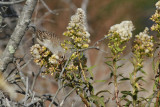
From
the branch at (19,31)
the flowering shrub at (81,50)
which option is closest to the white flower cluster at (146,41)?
the flowering shrub at (81,50)

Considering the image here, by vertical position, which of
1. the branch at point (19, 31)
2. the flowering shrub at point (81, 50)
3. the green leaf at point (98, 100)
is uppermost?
the branch at point (19, 31)

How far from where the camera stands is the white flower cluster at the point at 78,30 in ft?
3.04

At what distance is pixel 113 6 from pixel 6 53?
7265 millimetres

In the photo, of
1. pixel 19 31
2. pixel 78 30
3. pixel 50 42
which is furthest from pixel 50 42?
pixel 19 31

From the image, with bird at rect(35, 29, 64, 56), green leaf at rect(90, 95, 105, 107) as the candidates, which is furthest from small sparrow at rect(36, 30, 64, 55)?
green leaf at rect(90, 95, 105, 107)

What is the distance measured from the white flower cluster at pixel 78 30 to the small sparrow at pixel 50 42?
8 cm

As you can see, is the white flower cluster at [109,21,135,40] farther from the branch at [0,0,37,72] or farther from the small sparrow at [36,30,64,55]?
the branch at [0,0,37,72]

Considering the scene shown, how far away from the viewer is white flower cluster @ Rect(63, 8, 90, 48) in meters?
0.93

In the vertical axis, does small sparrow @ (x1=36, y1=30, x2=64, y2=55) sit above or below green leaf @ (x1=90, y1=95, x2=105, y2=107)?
above

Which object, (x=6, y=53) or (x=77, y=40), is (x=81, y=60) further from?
(x=6, y=53)

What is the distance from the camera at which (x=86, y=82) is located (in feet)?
3.33

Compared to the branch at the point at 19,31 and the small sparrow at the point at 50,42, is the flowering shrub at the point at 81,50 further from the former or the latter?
the branch at the point at 19,31

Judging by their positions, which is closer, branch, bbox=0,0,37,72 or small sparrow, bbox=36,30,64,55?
small sparrow, bbox=36,30,64,55

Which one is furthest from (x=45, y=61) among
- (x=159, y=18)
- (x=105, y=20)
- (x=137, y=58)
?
(x=105, y=20)
